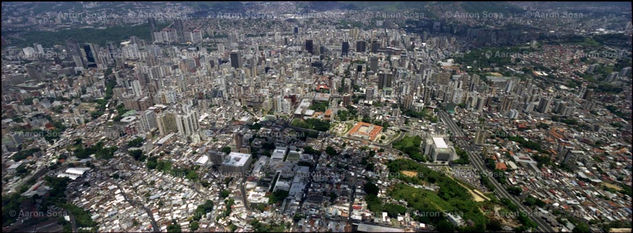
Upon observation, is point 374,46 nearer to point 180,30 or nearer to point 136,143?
point 180,30

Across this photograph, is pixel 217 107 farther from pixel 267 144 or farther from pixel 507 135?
pixel 507 135

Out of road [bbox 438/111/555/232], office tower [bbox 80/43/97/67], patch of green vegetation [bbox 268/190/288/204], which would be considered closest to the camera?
road [bbox 438/111/555/232]

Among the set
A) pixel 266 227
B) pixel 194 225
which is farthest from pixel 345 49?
pixel 194 225

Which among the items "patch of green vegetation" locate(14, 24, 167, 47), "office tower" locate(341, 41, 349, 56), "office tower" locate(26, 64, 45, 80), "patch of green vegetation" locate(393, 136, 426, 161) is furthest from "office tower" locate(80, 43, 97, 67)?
"patch of green vegetation" locate(393, 136, 426, 161)

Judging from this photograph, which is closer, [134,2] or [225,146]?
[225,146]

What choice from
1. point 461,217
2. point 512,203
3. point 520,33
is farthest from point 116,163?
point 520,33

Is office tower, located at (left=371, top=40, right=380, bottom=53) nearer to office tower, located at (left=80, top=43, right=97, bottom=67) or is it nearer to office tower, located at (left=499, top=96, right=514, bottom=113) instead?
office tower, located at (left=499, top=96, right=514, bottom=113)
